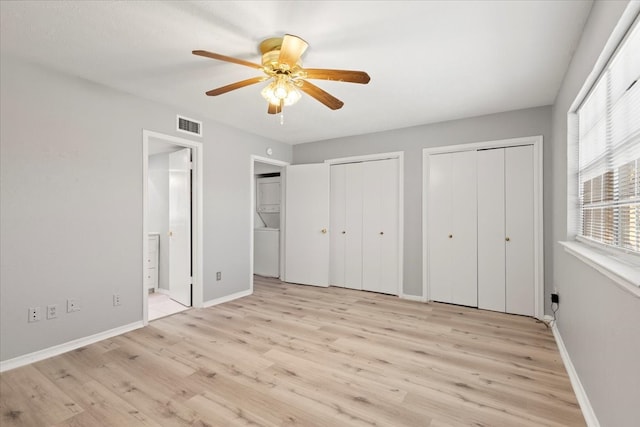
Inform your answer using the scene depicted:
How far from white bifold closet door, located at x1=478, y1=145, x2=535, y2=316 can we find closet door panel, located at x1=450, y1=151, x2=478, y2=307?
7 cm

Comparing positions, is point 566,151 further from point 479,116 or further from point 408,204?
point 408,204

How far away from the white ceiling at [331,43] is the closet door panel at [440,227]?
1019 millimetres

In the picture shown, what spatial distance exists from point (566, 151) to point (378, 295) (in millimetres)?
2904

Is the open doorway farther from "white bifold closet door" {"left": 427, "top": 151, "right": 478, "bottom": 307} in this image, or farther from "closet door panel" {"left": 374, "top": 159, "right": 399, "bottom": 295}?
"white bifold closet door" {"left": 427, "top": 151, "right": 478, "bottom": 307}

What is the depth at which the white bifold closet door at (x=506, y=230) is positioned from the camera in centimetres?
354

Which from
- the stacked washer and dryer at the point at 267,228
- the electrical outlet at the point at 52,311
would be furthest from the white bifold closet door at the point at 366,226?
the electrical outlet at the point at 52,311

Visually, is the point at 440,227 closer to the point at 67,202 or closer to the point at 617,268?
the point at 617,268

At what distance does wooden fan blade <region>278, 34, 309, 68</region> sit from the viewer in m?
1.88

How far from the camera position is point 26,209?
2.43 meters

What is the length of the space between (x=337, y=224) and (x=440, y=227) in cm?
165

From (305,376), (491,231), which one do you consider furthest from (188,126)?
(491,231)

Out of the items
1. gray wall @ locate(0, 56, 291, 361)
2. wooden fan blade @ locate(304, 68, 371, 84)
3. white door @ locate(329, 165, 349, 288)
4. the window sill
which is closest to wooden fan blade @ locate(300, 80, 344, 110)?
wooden fan blade @ locate(304, 68, 371, 84)

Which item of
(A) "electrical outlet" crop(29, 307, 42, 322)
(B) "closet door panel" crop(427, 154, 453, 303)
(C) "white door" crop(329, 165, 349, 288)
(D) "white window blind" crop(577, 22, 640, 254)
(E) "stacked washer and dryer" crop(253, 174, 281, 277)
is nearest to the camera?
(D) "white window blind" crop(577, 22, 640, 254)

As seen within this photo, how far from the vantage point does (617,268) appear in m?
1.34
